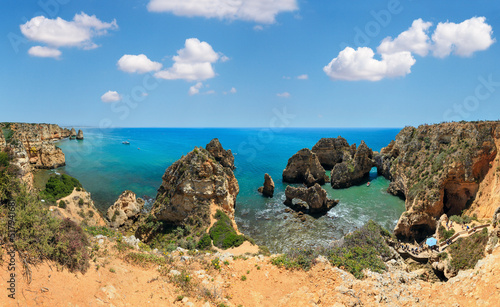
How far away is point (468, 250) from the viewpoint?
75.4ft

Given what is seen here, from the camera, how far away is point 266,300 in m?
13.0

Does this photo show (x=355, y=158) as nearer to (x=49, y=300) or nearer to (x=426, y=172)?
(x=426, y=172)

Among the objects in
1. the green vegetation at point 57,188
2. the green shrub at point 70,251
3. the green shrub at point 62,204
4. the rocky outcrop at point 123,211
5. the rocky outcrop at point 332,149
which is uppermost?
the rocky outcrop at point 332,149

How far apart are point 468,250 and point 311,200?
22.2 m

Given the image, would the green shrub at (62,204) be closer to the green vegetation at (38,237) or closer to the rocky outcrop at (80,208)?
the rocky outcrop at (80,208)

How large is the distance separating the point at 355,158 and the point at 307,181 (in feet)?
45.7

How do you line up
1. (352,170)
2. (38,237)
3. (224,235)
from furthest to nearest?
(352,170), (224,235), (38,237)

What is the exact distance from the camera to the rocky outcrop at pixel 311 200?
42.6m

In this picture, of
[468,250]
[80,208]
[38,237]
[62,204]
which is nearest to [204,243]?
[38,237]

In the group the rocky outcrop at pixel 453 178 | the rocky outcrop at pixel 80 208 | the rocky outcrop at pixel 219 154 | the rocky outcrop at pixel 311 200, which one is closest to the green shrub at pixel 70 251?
the rocky outcrop at pixel 80 208

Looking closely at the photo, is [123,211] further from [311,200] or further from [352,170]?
[352,170]

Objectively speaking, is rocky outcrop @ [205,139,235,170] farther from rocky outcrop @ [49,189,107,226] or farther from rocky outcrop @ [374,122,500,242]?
rocky outcrop @ [374,122,500,242]

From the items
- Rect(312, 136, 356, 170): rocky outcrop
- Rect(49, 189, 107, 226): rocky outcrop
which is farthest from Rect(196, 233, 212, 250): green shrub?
Rect(312, 136, 356, 170): rocky outcrop

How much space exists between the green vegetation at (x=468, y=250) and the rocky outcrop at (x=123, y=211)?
39.9 meters
